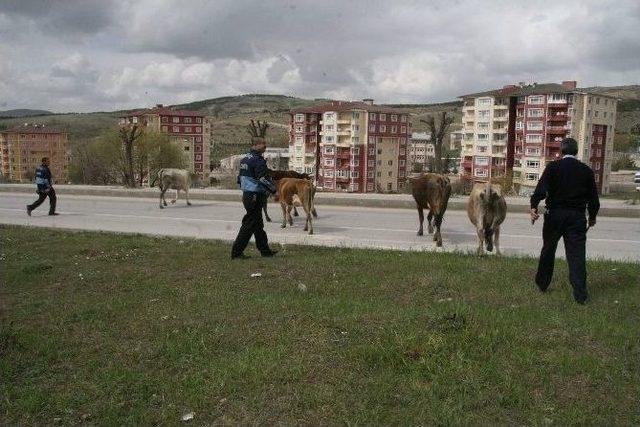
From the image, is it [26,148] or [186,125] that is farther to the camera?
[26,148]

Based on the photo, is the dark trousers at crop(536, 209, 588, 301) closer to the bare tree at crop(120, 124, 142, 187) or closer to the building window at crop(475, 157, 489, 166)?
the bare tree at crop(120, 124, 142, 187)

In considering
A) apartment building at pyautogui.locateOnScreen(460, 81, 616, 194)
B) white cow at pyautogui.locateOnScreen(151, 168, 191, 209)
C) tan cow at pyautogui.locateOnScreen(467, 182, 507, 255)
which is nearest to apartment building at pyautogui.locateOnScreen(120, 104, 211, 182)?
apartment building at pyautogui.locateOnScreen(460, 81, 616, 194)

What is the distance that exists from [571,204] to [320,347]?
137 inches

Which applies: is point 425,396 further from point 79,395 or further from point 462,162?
point 462,162

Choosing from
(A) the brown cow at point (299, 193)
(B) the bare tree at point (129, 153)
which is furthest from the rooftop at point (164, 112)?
(A) the brown cow at point (299, 193)

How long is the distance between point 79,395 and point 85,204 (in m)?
18.9

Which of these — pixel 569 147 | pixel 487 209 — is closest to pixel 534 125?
pixel 487 209

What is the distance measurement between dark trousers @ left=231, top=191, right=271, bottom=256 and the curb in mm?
10187

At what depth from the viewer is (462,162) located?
92.6 meters

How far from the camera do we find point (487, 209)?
9539mm

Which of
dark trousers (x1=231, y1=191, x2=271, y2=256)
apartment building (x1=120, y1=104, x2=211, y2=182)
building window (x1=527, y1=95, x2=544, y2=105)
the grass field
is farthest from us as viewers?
apartment building (x1=120, y1=104, x2=211, y2=182)

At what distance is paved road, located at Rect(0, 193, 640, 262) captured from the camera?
11938 mm

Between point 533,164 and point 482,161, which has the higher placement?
point 482,161

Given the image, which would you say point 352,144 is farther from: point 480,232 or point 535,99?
point 480,232
